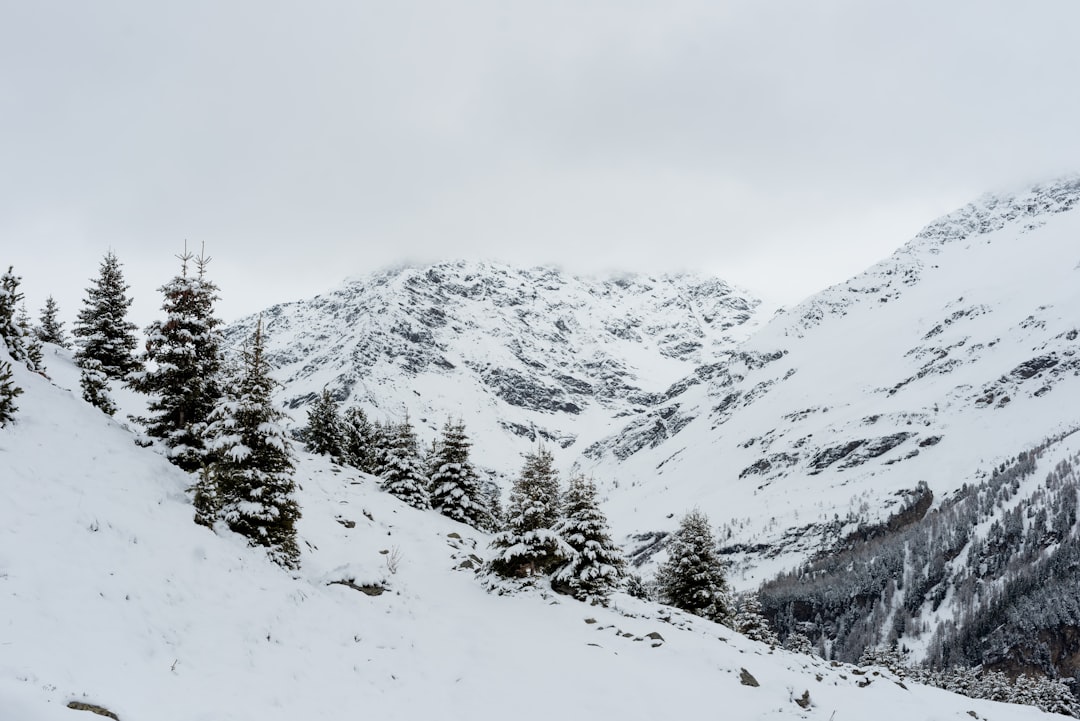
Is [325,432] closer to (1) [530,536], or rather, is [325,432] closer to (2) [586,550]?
(1) [530,536]

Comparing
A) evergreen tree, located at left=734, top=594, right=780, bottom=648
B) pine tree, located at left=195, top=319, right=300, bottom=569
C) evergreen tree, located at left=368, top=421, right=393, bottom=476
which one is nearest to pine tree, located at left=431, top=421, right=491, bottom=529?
evergreen tree, located at left=368, top=421, right=393, bottom=476

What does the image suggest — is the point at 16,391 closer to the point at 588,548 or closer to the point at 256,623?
the point at 256,623

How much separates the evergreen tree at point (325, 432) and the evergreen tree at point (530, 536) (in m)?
22.4

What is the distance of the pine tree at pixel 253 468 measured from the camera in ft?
54.5

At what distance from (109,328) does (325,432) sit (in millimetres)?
16634

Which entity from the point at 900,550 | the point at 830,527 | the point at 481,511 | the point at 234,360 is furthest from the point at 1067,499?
the point at 234,360

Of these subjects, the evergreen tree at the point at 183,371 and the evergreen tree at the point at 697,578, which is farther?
the evergreen tree at the point at 697,578

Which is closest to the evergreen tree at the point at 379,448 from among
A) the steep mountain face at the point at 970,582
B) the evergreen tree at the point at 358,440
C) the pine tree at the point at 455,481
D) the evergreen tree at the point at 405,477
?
the evergreen tree at the point at 358,440

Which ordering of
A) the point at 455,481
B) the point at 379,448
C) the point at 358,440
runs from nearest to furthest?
1. the point at 455,481
2. the point at 379,448
3. the point at 358,440

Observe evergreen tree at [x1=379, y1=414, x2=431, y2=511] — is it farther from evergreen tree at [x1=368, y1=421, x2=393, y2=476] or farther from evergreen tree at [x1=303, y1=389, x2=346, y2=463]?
evergreen tree at [x1=303, y1=389, x2=346, y2=463]

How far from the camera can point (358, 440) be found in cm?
5212

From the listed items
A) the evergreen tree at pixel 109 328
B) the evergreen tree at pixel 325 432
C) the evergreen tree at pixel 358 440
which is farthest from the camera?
the evergreen tree at pixel 358 440

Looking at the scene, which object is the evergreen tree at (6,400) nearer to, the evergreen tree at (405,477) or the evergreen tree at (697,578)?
the evergreen tree at (405,477)

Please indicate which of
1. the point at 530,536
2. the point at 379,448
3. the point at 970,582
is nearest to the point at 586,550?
the point at 530,536
